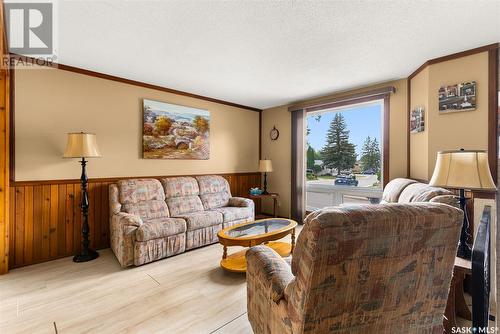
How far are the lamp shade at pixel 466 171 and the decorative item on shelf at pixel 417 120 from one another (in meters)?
1.56

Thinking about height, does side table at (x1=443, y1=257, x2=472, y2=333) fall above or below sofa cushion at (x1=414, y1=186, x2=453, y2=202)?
below

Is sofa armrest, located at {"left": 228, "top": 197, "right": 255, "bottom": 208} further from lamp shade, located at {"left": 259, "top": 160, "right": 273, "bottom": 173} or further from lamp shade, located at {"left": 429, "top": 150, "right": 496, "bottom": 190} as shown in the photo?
lamp shade, located at {"left": 429, "top": 150, "right": 496, "bottom": 190}

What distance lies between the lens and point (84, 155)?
2785mm

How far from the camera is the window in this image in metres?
3.88

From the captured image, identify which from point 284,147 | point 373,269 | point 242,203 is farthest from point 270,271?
point 284,147

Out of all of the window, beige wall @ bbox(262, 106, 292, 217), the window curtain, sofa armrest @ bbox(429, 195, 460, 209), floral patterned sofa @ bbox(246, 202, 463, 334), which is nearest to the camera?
floral patterned sofa @ bbox(246, 202, 463, 334)

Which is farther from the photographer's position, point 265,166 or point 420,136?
point 265,166

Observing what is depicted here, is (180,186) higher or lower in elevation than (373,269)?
higher

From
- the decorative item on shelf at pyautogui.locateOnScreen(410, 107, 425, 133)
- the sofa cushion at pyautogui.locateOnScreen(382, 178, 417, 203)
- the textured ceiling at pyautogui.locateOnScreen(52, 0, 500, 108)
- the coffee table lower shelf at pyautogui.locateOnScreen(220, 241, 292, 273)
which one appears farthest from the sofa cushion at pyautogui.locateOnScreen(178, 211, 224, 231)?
the decorative item on shelf at pyautogui.locateOnScreen(410, 107, 425, 133)

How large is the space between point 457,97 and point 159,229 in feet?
12.2

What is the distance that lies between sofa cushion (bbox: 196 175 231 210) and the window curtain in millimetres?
1393

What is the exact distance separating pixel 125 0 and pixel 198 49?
86 centimetres

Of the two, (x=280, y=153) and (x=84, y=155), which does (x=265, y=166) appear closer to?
(x=280, y=153)

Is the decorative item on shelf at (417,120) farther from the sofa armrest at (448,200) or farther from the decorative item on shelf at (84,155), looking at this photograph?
the decorative item on shelf at (84,155)
